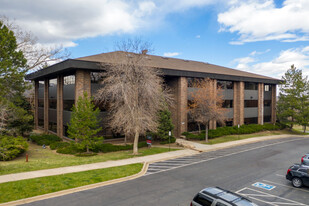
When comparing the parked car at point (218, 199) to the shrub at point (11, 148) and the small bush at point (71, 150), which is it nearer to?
the small bush at point (71, 150)

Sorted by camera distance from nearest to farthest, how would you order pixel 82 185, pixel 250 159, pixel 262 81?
pixel 82 185 → pixel 250 159 → pixel 262 81

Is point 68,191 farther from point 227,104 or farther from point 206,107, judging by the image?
point 227,104

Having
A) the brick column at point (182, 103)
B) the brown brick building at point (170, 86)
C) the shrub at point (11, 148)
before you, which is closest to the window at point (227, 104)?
the brown brick building at point (170, 86)

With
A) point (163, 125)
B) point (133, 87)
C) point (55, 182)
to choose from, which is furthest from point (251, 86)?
point (55, 182)

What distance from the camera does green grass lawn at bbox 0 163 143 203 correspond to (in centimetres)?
1179

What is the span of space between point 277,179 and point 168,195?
824 centimetres

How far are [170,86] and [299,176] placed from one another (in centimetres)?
2232

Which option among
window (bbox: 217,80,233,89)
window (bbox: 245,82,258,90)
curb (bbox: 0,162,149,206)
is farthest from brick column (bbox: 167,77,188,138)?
Result: curb (bbox: 0,162,149,206)

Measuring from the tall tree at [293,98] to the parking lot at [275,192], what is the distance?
33.8 metres

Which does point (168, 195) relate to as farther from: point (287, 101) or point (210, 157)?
point (287, 101)

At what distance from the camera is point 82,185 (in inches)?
525

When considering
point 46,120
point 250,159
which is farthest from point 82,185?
point 46,120

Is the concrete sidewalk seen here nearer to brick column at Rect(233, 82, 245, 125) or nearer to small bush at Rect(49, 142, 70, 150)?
small bush at Rect(49, 142, 70, 150)

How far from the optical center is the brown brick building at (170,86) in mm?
25781
